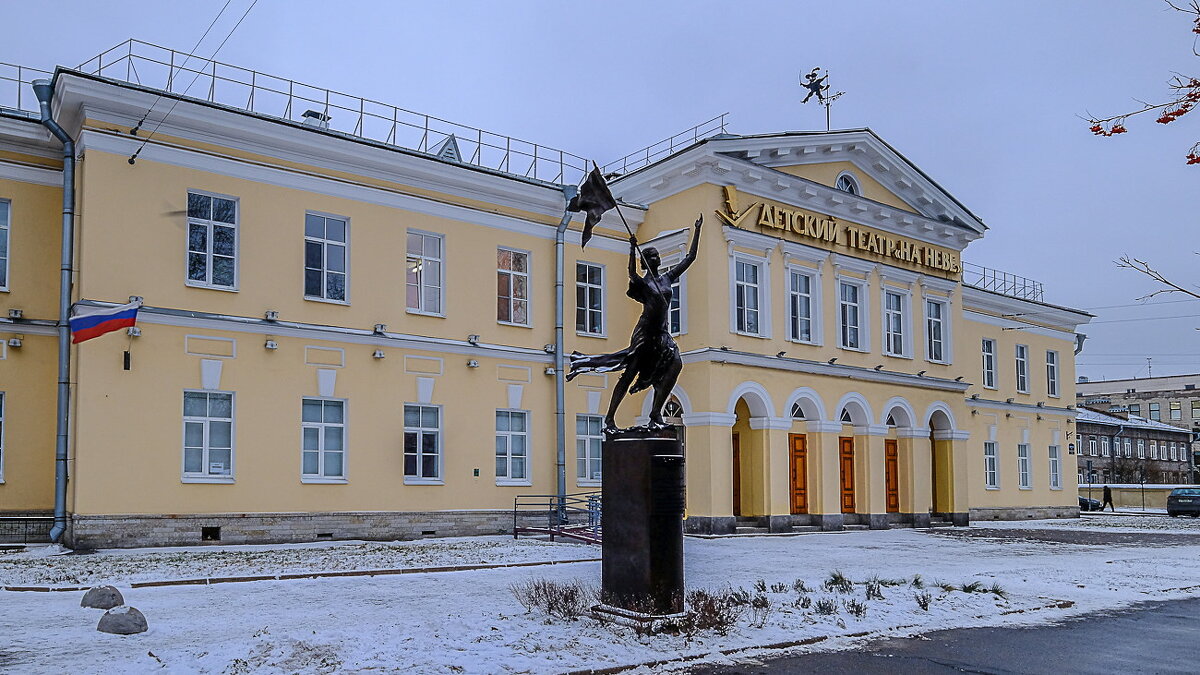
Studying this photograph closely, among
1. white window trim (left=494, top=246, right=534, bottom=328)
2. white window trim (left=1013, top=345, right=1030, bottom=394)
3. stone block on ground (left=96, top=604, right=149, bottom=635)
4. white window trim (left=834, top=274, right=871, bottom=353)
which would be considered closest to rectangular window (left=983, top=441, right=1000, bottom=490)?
white window trim (left=1013, top=345, right=1030, bottom=394)

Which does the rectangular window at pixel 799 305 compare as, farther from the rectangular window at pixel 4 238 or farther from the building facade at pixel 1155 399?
the building facade at pixel 1155 399

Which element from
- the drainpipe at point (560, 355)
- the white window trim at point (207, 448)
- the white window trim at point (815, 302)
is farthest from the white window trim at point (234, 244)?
the white window trim at point (815, 302)

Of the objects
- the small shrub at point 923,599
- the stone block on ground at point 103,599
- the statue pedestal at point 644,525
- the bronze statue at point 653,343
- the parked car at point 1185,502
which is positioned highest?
the bronze statue at point 653,343

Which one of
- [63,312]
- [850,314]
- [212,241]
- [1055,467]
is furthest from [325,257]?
→ [1055,467]

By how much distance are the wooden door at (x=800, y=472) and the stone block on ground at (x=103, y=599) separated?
18266 millimetres

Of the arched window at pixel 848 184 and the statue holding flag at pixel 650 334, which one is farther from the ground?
the arched window at pixel 848 184

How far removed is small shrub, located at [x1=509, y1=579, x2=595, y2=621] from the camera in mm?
9148

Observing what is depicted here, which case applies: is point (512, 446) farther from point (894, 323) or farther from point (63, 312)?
point (894, 323)

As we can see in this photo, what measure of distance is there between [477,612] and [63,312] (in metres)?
11.4

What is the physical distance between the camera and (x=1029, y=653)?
8461 mm

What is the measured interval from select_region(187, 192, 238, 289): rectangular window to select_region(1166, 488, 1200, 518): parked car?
3743 centimetres

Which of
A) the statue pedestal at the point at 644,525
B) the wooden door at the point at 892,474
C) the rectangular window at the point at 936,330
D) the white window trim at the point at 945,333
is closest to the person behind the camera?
the statue pedestal at the point at 644,525

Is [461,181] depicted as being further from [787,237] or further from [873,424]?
[873,424]

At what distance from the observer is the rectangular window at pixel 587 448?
2350cm
